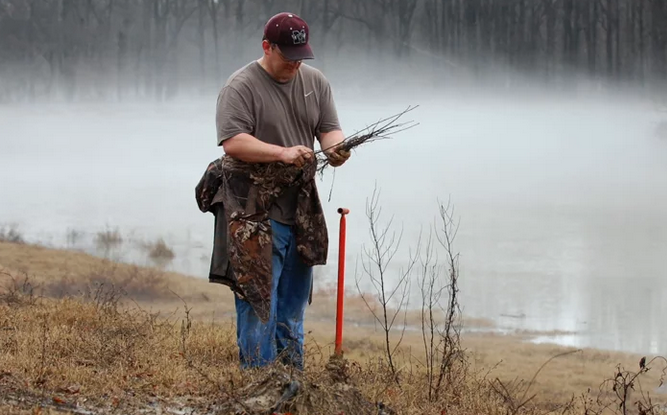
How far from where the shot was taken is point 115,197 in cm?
1917

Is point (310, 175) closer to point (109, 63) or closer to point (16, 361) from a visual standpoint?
point (16, 361)

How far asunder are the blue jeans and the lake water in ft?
36.9

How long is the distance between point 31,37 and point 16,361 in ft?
42.2

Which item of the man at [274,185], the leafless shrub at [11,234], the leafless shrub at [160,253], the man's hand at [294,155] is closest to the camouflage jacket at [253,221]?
the man at [274,185]

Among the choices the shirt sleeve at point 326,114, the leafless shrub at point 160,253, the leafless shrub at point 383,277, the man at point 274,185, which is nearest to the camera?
the man at point 274,185

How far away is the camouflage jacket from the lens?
16.5 ft

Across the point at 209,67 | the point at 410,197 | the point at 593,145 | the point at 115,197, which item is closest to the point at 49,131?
the point at 115,197

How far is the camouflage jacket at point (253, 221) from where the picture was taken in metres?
5.04

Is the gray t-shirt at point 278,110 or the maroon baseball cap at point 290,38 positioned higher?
the maroon baseball cap at point 290,38

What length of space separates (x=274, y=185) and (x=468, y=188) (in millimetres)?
13149

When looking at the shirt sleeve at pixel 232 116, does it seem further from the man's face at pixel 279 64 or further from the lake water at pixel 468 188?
the lake water at pixel 468 188

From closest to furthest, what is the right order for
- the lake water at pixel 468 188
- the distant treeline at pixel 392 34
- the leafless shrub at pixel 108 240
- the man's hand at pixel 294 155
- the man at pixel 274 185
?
the man's hand at pixel 294 155, the man at pixel 274 185, the distant treeline at pixel 392 34, the lake water at pixel 468 188, the leafless shrub at pixel 108 240

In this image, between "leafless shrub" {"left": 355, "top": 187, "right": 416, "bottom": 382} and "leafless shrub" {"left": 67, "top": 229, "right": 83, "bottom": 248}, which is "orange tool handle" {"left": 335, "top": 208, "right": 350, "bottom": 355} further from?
"leafless shrub" {"left": 67, "top": 229, "right": 83, "bottom": 248}

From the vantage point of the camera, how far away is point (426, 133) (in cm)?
1833
